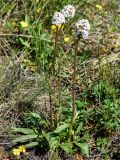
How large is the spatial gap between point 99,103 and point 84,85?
32 cm

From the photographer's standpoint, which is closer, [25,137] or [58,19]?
[58,19]

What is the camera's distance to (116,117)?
2.80m

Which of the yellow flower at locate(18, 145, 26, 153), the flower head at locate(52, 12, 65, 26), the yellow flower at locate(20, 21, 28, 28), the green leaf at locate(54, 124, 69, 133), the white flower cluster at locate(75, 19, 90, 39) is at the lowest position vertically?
the yellow flower at locate(18, 145, 26, 153)

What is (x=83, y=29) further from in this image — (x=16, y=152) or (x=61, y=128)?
(x=16, y=152)

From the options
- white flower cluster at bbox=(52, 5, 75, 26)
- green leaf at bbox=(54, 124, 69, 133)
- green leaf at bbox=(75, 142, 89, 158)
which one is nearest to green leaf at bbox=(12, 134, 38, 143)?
green leaf at bbox=(54, 124, 69, 133)

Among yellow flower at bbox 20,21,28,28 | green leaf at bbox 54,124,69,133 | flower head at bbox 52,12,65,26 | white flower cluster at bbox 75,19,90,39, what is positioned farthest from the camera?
yellow flower at bbox 20,21,28,28

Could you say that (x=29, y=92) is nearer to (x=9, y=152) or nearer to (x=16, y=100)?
(x=16, y=100)

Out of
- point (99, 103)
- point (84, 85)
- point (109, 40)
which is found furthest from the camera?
point (109, 40)

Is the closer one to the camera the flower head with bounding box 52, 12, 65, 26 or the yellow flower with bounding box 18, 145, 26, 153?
the flower head with bounding box 52, 12, 65, 26

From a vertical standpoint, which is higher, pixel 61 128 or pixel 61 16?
pixel 61 16

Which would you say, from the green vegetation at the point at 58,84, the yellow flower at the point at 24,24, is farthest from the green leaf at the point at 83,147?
the yellow flower at the point at 24,24

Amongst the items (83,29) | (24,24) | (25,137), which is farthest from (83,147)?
(24,24)

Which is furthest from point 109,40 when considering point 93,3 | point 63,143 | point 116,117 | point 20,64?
point 63,143

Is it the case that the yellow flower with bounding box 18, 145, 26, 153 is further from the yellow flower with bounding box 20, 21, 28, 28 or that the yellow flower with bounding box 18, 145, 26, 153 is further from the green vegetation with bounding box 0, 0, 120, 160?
the yellow flower with bounding box 20, 21, 28, 28
